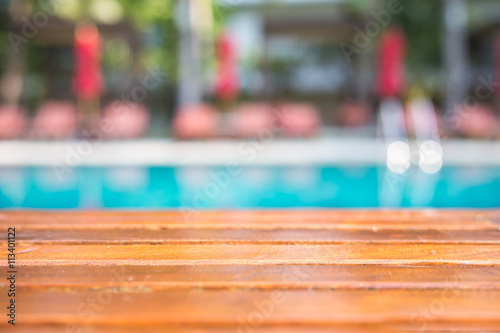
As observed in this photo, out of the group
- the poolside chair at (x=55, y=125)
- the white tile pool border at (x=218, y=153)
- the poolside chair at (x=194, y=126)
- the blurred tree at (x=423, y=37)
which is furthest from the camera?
the blurred tree at (x=423, y=37)

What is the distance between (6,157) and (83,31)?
3.43 meters

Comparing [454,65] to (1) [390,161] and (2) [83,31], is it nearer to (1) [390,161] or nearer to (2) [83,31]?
(1) [390,161]

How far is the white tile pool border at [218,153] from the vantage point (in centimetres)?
866

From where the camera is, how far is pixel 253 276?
113 centimetres

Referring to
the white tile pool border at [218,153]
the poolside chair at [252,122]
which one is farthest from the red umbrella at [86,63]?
the poolside chair at [252,122]

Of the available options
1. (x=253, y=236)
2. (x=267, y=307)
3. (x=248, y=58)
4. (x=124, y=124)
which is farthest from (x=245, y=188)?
(x=248, y=58)

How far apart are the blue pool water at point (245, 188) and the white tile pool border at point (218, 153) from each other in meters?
0.43

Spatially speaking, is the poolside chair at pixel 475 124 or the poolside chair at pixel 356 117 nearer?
the poolside chair at pixel 475 124

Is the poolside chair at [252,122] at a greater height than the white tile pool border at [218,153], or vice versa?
the poolside chair at [252,122]

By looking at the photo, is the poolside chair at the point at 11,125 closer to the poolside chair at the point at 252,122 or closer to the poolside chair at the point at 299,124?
the poolside chair at the point at 252,122

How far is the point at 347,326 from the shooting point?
2.97 ft

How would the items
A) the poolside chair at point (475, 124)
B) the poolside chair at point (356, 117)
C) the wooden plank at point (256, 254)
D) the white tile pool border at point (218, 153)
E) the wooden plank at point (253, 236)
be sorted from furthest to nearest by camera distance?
the poolside chair at point (356, 117)
the poolside chair at point (475, 124)
the white tile pool border at point (218, 153)
the wooden plank at point (253, 236)
the wooden plank at point (256, 254)

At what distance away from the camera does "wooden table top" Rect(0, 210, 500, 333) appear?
3.01ft

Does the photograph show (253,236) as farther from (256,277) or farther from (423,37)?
(423,37)
